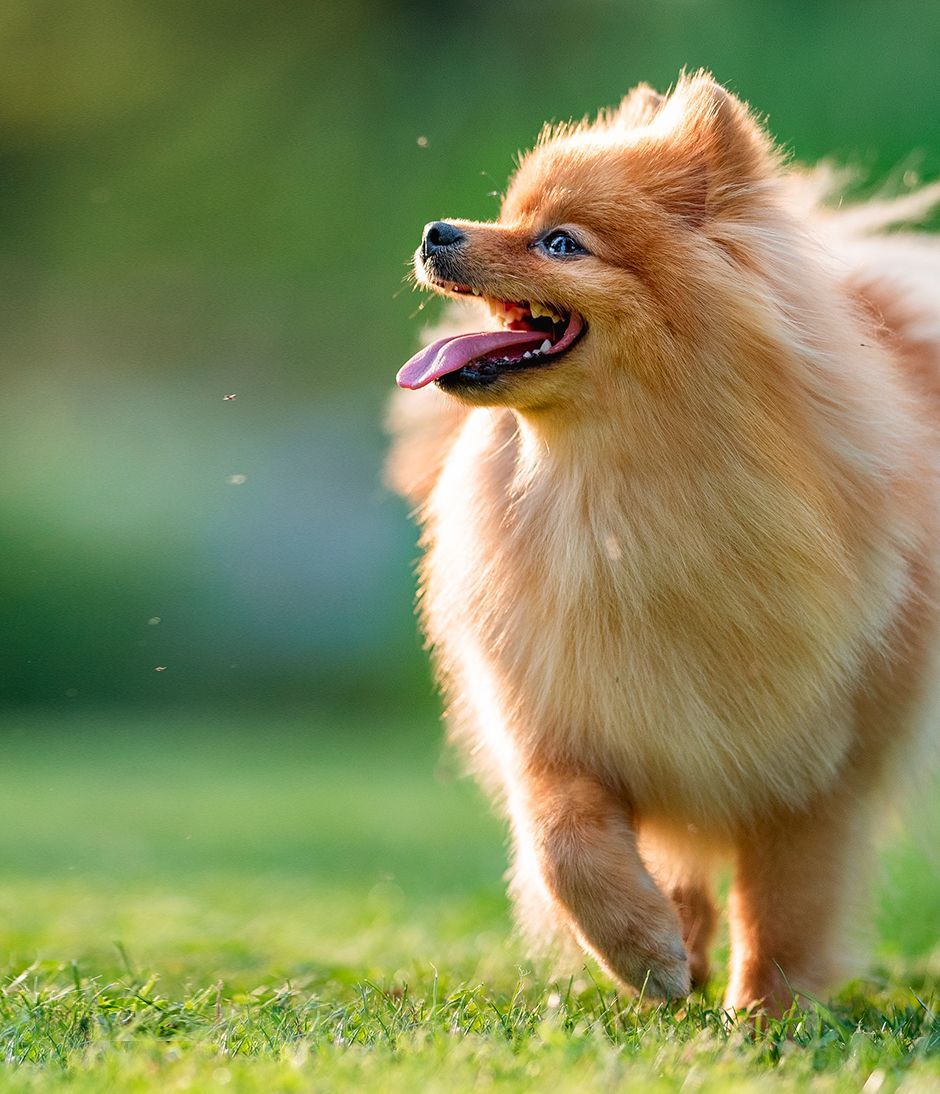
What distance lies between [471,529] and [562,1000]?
42.2 inches

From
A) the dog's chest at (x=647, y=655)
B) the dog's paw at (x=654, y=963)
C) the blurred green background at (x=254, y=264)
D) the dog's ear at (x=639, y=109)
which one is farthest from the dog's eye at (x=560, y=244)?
the blurred green background at (x=254, y=264)

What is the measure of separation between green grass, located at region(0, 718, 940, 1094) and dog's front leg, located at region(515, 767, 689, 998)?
0.08 metres

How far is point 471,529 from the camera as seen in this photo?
351 centimetres

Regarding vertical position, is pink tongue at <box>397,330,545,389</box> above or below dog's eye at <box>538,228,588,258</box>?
below

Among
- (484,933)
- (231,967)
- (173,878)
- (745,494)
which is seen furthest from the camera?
→ (173,878)

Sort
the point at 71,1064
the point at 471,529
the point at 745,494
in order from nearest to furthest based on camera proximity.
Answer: the point at 71,1064, the point at 745,494, the point at 471,529

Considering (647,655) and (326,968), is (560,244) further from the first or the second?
(326,968)

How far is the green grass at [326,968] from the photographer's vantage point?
2.41m

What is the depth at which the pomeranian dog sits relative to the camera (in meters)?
3.22

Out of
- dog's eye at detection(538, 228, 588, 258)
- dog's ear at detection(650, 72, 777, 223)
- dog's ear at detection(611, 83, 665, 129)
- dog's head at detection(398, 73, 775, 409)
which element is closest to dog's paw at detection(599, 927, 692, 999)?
dog's head at detection(398, 73, 775, 409)

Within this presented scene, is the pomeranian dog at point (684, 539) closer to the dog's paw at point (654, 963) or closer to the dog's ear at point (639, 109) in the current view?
the dog's paw at point (654, 963)

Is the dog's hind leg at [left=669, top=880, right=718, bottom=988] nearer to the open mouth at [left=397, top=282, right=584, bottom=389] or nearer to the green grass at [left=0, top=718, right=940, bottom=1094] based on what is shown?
the green grass at [left=0, top=718, right=940, bottom=1094]

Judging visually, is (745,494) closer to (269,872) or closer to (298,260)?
(269,872)

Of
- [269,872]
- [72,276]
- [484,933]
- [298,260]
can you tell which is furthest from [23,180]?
[484,933]
